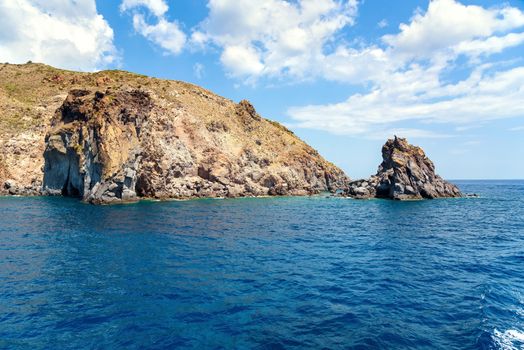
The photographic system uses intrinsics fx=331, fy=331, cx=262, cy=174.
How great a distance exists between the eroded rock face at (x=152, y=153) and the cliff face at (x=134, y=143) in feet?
0.85

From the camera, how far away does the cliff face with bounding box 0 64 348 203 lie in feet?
252

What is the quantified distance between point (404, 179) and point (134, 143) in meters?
70.9

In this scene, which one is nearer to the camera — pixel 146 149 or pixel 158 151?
pixel 146 149

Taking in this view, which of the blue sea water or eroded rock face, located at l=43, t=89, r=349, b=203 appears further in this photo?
eroded rock face, located at l=43, t=89, r=349, b=203

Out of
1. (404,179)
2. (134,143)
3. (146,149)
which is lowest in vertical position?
(404,179)

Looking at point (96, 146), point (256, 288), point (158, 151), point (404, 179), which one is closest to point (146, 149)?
point (158, 151)

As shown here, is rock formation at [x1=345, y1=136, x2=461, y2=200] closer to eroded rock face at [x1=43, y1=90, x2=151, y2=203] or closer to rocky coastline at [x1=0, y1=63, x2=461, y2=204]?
rocky coastline at [x1=0, y1=63, x2=461, y2=204]

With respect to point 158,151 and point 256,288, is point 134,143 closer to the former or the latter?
point 158,151

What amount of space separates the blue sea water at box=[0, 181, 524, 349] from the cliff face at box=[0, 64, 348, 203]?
3585 centimetres

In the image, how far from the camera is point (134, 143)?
79125 millimetres

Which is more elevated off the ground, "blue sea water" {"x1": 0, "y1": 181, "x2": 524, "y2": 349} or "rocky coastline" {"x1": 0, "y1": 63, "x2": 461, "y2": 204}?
"rocky coastline" {"x1": 0, "y1": 63, "x2": 461, "y2": 204}

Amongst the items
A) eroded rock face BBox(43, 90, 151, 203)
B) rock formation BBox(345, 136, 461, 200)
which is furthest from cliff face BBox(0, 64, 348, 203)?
rock formation BBox(345, 136, 461, 200)

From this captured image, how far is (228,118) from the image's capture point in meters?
118

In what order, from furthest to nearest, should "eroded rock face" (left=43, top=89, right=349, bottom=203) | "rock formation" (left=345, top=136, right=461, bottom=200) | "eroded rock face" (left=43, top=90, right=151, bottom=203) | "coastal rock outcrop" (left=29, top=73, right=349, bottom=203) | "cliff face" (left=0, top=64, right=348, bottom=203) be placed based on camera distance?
"rock formation" (left=345, top=136, right=461, bottom=200) → "cliff face" (left=0, top=64, right=348, bottom=203) → "coastal rock outcrop" (left=29, top=73, right=349, bottom=203) → "eroded rock face" (left=43, top=89, right=349, bottom=203) → "eroded rock face" (left=43, top=90, right=151, bottom=203)
